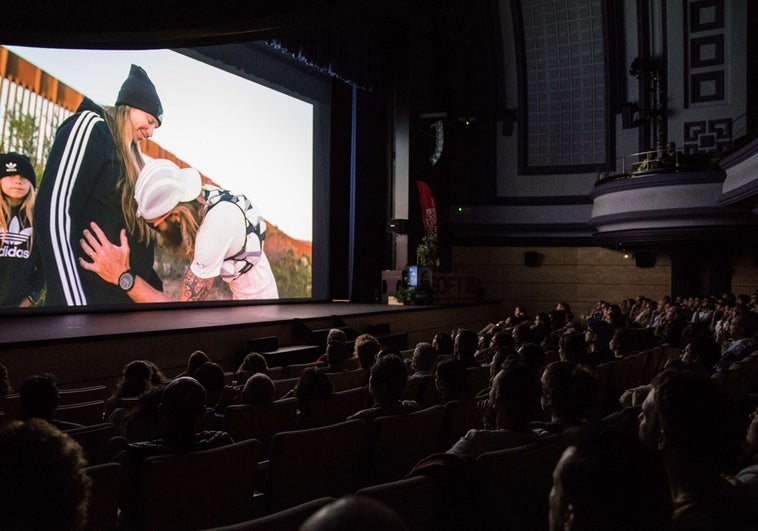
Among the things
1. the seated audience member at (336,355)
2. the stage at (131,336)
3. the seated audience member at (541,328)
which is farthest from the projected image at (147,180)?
the seated audience member at (541,328)

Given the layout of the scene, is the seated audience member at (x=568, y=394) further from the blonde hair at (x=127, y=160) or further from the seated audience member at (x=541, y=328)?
the blonde hair at (x=127, y=160)

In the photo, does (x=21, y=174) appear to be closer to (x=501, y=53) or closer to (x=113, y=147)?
(x=113, y=147)

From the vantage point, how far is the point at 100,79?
8.10m

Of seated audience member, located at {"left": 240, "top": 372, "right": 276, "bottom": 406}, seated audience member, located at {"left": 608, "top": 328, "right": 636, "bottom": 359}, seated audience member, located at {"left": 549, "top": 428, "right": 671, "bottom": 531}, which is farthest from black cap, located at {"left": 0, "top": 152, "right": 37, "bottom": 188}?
seated audience member, located at {"left": 549, "top": 428, "right": 671, "bottom": 531}

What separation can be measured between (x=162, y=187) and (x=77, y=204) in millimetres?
1301

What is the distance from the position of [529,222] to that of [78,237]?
35.0 feet

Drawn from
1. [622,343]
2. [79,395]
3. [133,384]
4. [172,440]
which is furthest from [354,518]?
[622,343]

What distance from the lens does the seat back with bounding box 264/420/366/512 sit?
7.05 feet

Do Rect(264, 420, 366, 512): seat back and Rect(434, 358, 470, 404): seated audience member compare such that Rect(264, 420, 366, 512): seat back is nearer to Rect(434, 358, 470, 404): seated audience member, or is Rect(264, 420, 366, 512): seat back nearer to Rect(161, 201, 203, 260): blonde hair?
Rect(434, 358, 470, 404): seated audience member

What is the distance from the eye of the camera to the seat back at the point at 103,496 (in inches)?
67.9

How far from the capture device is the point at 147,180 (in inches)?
342

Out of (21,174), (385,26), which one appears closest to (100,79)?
(21,174)

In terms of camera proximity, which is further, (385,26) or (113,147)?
(385,26)

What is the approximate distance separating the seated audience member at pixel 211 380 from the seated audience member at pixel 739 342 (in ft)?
10.3
